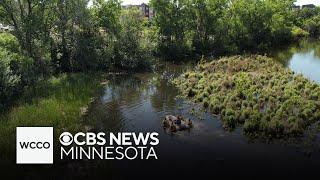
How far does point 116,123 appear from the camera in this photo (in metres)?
29.3

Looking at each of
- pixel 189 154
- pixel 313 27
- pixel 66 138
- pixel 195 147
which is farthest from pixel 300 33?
pixel 66 138

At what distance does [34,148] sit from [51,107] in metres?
9.57

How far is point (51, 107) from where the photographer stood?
30.3 metres

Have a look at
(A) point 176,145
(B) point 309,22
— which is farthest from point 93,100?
(B) point 309,22

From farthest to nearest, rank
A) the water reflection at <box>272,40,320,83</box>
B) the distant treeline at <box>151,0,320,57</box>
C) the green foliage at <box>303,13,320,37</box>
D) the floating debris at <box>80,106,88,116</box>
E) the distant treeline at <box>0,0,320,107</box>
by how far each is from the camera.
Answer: the green foliage at <box>303,13,320,37</box> → the distant treeline at <box>151,0,320,57</box> → the water reflection at <box>272,40,320,83</box> → the distant treeline at <box>0,0,320,107</box> → the floating debris at <box>80,106,88,116</box>

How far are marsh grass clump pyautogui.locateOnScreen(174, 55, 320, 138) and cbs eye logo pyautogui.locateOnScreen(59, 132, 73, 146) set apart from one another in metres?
11.1

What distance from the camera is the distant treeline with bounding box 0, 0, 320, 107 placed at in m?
43.4

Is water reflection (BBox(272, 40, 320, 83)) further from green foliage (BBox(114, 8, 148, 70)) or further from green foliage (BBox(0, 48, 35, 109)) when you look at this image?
green foliage (BBox(0, 48, 35, 109))

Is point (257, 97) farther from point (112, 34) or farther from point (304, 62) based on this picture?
point (304, 62)

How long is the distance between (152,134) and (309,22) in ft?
349

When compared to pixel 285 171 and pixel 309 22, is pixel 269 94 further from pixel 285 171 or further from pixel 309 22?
pixel 309 22

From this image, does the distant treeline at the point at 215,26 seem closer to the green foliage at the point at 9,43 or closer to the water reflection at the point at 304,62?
the water reflection at the point at 304,62

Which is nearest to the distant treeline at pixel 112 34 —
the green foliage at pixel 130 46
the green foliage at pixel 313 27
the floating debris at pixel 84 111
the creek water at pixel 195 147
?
the green foliage at pixel 130 46

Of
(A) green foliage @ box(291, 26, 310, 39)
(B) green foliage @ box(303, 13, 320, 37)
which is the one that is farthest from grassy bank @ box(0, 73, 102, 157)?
(B) green foliage @ box(303, 13, 320, 37)
